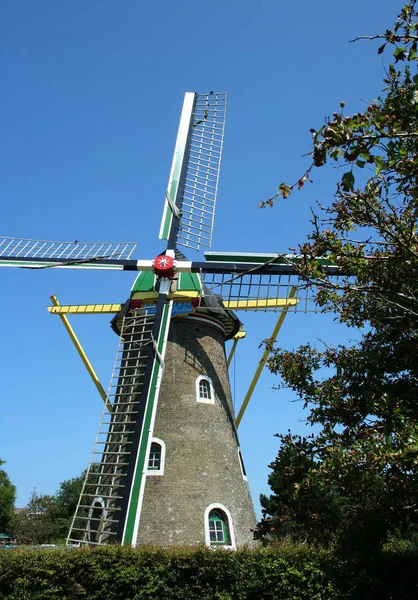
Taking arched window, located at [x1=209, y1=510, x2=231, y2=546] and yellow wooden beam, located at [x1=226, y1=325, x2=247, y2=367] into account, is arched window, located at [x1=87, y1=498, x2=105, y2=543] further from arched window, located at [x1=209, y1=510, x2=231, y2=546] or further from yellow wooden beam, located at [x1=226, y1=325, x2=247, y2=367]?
yellow wooden beam, located at [x1=226, y1=325, x2=247, y2=367]

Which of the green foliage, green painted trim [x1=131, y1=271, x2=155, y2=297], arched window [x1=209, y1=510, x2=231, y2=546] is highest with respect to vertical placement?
the green foliage

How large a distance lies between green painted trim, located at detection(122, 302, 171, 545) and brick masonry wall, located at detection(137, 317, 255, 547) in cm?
91

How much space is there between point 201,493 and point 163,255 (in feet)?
22.7

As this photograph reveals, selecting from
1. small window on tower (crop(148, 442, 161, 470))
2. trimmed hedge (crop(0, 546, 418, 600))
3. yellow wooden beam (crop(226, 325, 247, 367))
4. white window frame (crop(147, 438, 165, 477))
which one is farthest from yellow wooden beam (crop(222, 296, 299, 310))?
trimmed hedge (crop(0, 546, 418, 600))

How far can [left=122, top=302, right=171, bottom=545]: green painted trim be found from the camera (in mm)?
12094

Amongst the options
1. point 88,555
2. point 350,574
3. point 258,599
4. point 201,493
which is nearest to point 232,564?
point 258,599

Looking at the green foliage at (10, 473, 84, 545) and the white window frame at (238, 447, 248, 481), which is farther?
the green foliage at (10, 473, 84, 545)

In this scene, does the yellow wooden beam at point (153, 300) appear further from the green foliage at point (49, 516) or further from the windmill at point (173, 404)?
the green foliage at point (49, 516)

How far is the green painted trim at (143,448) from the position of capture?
476 inches

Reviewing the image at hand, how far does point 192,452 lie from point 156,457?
0.98 m

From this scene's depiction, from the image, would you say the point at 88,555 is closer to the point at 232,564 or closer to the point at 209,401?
the point at 232,564

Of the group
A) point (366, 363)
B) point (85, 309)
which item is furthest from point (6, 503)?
point (366, 363)

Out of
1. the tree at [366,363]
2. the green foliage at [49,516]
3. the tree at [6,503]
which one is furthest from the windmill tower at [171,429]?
the tree at [6,503]

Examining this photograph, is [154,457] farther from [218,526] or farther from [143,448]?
[218,526]
